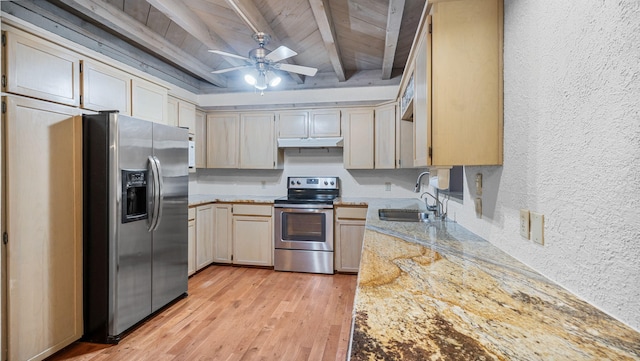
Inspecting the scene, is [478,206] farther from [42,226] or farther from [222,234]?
[222,234]

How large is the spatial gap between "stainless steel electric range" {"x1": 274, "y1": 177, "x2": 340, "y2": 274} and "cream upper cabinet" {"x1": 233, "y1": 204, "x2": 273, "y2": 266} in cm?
12

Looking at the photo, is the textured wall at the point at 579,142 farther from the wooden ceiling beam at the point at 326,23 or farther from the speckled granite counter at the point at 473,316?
the wooden ceiling beam at the point at 326,23

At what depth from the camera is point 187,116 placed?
3.61 meters

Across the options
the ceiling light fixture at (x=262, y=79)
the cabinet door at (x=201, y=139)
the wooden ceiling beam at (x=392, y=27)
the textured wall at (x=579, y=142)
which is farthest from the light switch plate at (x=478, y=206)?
the cabinet door at (x=201, y=139)

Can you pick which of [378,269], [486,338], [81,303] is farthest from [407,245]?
[81,303]

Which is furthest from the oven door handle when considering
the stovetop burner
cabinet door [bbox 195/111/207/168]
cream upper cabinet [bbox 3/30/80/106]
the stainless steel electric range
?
cream upper cabinet [bbox 3/30/80/106]

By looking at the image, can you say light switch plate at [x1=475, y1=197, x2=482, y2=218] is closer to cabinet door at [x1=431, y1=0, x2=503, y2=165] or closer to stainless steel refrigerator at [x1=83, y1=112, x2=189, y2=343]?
cabinet door at [x1=431, y1=0, x2=503, y2=165]

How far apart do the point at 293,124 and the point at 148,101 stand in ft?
5.59

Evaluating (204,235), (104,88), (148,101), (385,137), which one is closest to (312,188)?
(385,137)

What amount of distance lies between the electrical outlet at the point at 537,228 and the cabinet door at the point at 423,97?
484 millimetres

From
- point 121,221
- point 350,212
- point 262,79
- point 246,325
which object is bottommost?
point 246,325

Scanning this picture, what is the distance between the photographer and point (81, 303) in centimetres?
208

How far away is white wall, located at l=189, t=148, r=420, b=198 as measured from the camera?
3.99 m

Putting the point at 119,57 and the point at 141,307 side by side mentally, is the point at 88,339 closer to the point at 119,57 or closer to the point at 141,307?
the point at 141,307
